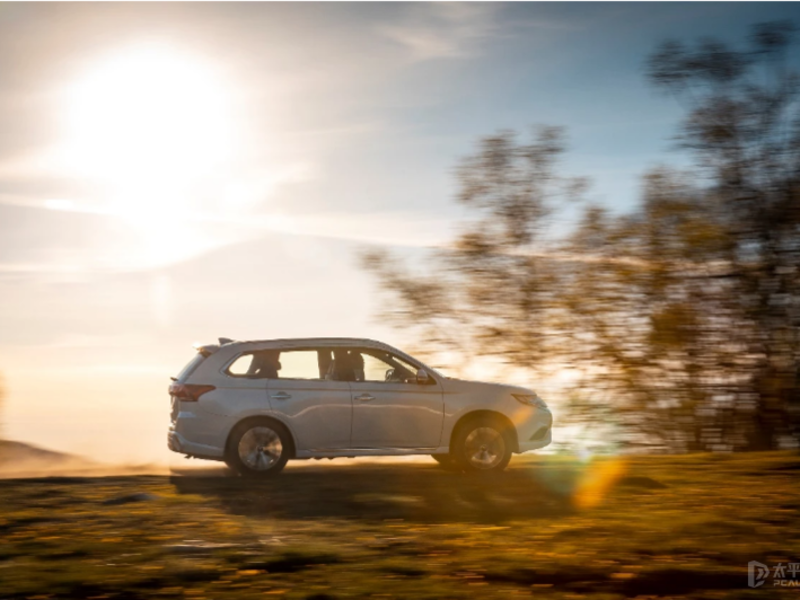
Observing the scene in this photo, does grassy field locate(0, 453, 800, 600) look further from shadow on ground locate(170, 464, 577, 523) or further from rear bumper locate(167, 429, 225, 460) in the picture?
rear bumper locate(167, 429, 225, 460)

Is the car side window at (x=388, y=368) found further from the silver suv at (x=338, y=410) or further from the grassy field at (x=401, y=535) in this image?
the grassy field at (x=401, y=535)

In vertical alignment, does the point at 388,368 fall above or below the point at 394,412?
above

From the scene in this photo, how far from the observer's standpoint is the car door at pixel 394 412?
44.5 feet

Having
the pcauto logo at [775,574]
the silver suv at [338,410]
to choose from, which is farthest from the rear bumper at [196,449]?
the pcauto logo at [775,574]

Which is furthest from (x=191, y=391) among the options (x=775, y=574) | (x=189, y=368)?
(x=775, y=574)

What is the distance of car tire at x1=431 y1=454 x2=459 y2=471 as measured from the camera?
1443cm

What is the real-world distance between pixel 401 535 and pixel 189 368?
5.31 m

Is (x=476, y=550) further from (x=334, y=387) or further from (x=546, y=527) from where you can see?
(x=334, y=387)

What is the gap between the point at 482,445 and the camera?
13.8 metres

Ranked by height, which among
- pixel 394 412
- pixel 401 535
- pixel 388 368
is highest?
pixel 388 368

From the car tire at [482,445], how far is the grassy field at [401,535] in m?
0.33

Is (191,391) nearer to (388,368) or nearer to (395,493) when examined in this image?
(388,368)

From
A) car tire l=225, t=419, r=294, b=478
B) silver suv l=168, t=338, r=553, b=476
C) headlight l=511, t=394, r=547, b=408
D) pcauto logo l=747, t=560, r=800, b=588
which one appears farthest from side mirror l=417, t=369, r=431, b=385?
pcauto logo l=747, t=560, r=800, b=588

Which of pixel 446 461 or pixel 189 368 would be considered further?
pixel 446 461
